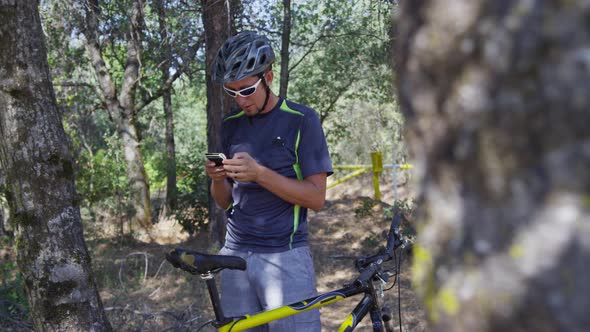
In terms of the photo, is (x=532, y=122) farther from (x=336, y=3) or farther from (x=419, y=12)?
(x=336, y=3)

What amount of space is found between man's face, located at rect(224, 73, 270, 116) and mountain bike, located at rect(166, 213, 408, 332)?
0.70m

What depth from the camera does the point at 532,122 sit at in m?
0.71

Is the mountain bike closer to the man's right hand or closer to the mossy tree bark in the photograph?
the man's right hand

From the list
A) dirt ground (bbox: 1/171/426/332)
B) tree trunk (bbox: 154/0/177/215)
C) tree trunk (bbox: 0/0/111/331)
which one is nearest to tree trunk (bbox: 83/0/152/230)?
tree trunk (bbox: 154/0/177/215)

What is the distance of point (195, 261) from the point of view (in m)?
2.18

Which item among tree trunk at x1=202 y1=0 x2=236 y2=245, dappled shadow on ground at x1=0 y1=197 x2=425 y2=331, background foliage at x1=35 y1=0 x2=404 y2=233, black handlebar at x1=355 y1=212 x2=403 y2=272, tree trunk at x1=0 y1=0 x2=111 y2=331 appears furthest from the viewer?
background foliage at x1=35 y1=0 x2=404 y2=233

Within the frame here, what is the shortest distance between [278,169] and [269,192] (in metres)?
0.11

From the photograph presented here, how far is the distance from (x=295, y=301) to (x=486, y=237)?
6.01 ft

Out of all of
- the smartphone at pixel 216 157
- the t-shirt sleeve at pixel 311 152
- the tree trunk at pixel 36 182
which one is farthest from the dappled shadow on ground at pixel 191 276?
the smartphone at pixel 216 157

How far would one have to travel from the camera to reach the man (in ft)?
8.33

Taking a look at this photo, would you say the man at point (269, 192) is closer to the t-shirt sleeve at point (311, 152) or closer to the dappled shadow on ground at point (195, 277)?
the t-shirt sleeve at point (311, 152)

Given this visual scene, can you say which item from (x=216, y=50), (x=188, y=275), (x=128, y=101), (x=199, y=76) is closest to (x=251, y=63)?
(x=216, y=50)

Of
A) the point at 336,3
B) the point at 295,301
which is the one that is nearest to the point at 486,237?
the point at 295,301

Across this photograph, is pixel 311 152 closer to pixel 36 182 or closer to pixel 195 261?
pixel 195 261
